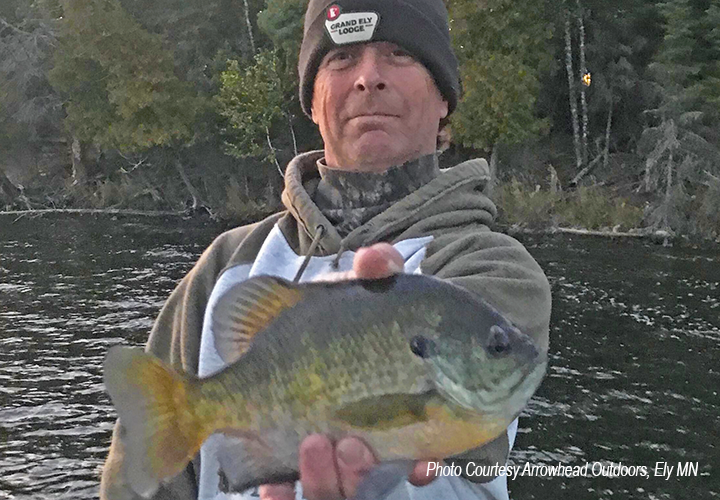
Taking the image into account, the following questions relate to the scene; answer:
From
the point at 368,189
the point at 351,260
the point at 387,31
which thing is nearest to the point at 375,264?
the point at 351,260

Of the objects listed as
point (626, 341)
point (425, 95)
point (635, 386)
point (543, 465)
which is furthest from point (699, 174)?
point (425, 95)

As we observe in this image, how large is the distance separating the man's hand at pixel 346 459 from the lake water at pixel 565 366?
656 centimetres

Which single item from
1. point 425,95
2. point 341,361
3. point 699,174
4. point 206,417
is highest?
Result: point 425,95

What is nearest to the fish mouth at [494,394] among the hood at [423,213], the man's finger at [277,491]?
the man's finger at [277,491]

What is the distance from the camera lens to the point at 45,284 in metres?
16.4

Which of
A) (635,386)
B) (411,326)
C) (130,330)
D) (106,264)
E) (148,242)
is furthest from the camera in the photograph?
(148,242)

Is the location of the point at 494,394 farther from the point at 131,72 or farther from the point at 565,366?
the point at 131,72

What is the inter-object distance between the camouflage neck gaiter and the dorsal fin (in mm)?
673

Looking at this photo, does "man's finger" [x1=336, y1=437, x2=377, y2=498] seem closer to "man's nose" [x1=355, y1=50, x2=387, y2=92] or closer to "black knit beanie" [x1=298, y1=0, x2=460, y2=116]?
"man's nose" [x1=355, y1=50, x2=387, y2=92]

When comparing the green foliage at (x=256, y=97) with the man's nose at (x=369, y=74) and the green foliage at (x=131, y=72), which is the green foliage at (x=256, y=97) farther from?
the man's nose at (x=369, y=74)

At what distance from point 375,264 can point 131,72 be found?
90.6 ft

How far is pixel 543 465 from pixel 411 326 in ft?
23.7

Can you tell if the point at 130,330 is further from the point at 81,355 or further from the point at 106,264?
the point at 106,264

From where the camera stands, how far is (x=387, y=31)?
2.43 meters
